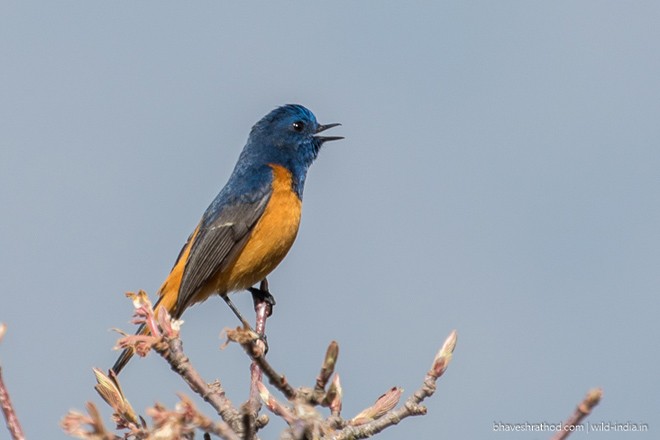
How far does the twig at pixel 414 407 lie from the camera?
4.11m

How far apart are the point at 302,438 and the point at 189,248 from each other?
6.90 metres

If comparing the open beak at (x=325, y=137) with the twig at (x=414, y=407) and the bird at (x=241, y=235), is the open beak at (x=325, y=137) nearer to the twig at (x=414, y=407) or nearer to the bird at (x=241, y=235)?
the bird at (x=241, y=235)

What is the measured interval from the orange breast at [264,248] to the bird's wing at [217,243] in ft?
0.26

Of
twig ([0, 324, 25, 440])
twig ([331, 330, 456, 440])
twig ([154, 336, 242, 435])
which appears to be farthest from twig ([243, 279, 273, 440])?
twig ([0, 324, 25, 440])

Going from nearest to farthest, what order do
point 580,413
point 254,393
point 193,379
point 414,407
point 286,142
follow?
point 580,413 < point 193,379 < point 414,407 < point 254,393 < point 286,142

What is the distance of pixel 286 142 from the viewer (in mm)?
10742

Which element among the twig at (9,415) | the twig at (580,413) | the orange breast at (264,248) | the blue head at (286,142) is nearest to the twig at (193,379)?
the twig at (9,415)

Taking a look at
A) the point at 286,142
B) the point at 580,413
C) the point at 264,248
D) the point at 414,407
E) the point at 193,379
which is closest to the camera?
the point at 580,413

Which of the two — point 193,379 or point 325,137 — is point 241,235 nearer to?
point 325,137

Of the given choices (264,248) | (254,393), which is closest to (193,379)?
(254,393)

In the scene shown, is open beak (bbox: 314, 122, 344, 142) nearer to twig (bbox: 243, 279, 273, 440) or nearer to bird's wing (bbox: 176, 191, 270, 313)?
bird's wing (bbox: 176, 191, 270, 313)

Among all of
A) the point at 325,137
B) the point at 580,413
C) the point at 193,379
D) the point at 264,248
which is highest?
the point at 325,137

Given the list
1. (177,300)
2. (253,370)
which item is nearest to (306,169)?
(177,300)

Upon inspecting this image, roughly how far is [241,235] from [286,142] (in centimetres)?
178
